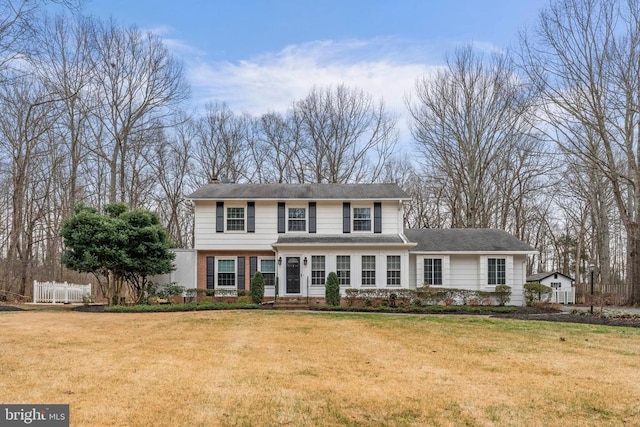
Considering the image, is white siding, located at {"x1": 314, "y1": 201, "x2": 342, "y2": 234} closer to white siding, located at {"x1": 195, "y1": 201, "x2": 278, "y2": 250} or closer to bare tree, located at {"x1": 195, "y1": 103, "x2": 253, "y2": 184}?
white siding, located at {"x1": 195, "y1": 201, "x2": 278, "y2": 250}


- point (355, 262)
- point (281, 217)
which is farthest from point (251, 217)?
point (355, 262)

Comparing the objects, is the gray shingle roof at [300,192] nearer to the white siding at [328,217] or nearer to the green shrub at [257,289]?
the white siding at [328,217]

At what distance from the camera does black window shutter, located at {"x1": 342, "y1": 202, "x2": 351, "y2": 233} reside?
73.0 feet

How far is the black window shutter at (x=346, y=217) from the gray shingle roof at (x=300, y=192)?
0.44m

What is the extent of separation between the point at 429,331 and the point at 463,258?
11.0 m

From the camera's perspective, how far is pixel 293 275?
20.8m

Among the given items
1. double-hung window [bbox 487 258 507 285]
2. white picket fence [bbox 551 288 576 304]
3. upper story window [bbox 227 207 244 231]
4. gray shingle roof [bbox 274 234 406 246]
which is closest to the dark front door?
gray shingle roof [bbox 274 234 406 246]

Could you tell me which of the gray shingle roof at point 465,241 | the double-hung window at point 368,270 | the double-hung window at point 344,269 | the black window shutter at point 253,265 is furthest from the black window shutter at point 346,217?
the black window shutter at point 253,265

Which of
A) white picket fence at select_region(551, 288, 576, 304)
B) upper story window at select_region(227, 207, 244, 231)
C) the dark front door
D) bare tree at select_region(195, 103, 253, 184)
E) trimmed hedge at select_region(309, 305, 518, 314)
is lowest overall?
white picket fence at select_region(551, 288, 576, 304)

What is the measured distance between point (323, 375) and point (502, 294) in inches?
619

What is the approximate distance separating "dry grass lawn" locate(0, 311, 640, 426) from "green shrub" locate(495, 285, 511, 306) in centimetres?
846

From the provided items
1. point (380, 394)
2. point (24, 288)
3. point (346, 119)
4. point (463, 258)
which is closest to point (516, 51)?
point (463, 258)

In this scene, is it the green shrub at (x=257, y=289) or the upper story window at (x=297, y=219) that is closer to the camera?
the green shrub at (x=257, y=289)

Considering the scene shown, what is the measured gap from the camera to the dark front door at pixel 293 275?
20.7m
